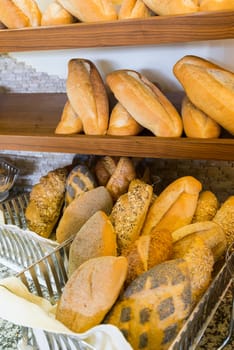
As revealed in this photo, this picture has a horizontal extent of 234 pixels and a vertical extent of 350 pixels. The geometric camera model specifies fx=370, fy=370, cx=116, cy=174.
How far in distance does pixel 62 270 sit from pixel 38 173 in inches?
24.5

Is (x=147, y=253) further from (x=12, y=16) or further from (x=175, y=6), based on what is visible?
(x=12, y=16)

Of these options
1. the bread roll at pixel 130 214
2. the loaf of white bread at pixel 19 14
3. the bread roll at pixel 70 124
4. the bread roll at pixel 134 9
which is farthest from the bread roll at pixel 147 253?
the loaf of white bread at pixel 19 14

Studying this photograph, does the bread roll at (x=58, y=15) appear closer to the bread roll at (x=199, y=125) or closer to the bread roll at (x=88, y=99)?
the bread roll at (x=88, y=99)

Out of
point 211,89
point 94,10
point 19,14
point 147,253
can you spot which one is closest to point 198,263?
point 147,253

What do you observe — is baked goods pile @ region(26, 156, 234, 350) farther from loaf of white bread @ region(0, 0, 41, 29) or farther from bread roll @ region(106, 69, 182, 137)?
loaf of white bread @ region(0, 0, 41, 29)

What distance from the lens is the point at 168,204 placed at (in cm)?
87

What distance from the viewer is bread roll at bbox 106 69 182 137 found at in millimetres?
825

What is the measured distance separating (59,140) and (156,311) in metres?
0.49

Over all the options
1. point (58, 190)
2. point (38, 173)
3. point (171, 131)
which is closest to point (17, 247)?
point (58, 190)

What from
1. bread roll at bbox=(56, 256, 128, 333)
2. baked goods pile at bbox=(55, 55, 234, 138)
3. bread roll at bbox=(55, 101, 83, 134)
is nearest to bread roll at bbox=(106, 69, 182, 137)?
baked goods pile at bbox=(55, 55, 234, 138)

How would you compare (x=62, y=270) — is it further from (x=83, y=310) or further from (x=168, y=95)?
(x=168, y=95)

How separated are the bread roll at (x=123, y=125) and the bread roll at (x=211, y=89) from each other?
0.48ft

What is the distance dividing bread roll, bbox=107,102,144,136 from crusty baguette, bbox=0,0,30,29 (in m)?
0.31

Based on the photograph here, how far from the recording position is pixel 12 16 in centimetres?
89
